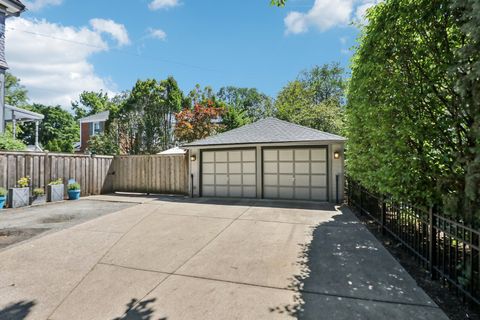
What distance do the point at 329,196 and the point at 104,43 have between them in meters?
13.4

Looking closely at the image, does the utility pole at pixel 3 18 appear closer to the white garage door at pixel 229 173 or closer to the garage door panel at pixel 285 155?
the white garage door at pixel 229 173

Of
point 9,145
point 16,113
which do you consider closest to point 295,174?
point 9,145

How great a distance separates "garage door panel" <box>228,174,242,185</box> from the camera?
10.4 m

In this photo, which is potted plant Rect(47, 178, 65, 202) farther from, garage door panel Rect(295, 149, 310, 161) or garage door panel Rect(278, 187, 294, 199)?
garage door panel Rect(295, 149, 310, 161)

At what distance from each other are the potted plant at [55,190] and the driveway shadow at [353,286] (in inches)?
A: 367

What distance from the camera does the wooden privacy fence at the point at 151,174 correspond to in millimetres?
11250

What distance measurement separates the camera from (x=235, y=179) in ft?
34.3

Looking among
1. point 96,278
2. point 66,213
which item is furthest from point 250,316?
point 66,213

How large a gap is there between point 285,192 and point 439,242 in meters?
6.57

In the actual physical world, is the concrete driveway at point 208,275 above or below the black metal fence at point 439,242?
below

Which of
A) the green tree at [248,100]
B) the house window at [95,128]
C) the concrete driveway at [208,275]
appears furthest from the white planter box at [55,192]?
the green tree at [248,100]

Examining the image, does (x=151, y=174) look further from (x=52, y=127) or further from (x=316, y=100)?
(x=52, y=127)

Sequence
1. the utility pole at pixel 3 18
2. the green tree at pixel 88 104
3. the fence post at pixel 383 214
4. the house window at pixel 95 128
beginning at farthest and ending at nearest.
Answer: the green tree at pixel 88 104
the house window at pixel 95 128
the utility pole at pixel 3 18
the fence post at pixel 383 214

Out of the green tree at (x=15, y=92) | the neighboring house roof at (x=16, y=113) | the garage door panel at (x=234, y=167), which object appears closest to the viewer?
the garage door panel at (x=234, y=167)
